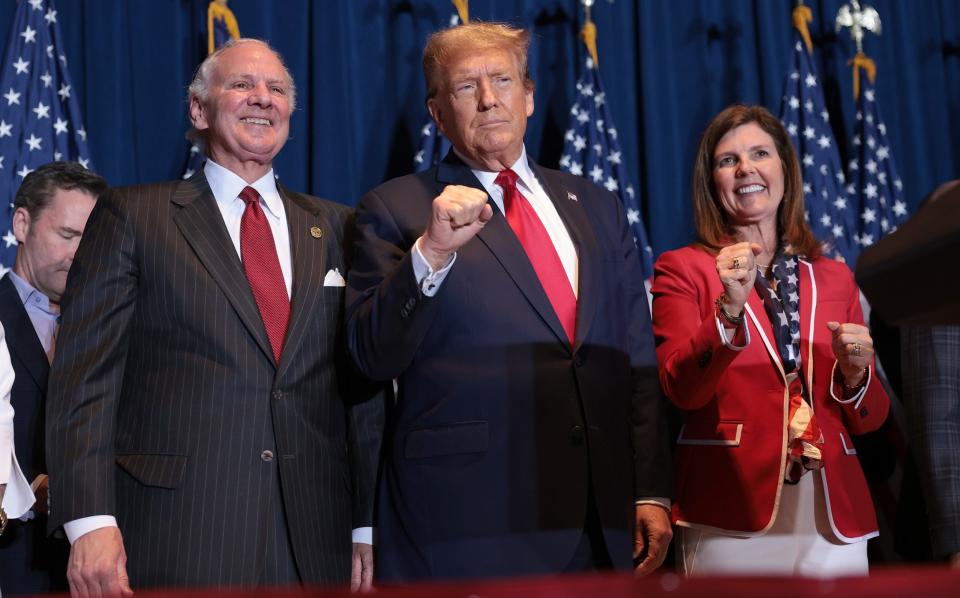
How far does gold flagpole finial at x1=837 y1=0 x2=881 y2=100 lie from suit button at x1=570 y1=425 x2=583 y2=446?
9.42 feet

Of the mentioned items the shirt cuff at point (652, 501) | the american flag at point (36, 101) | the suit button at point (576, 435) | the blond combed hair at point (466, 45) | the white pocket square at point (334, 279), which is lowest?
the shirt cuff at point (652, 501)

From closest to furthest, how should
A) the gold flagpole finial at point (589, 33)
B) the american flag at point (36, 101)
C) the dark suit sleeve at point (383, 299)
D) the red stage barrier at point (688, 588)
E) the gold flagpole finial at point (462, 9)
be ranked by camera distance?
the red stage barrier at point (688, 588)
the dark suit sleeve at point (383, 299)
the american flag at point (36, 101)
the gold flagpole finial at point (462, 9)
the gold flagpole finial at point (589, 33)

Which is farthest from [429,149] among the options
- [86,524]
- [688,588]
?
[688,588]

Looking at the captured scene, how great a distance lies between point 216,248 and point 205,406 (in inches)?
13.5

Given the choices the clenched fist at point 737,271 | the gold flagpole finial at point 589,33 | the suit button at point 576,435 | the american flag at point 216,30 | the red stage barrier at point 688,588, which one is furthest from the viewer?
the gold flagpole finial at point 589,33

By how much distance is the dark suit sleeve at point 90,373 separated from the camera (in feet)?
7.04

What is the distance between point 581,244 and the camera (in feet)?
7.84

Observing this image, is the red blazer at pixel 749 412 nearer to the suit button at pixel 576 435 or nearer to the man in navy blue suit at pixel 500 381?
the man in navy blue suit at pixel 500 381

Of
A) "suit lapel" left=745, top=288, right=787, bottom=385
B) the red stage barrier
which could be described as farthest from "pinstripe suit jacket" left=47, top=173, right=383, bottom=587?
the red stage barrier

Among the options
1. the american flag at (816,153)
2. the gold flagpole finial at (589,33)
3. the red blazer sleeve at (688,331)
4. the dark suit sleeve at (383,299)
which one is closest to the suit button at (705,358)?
the red blazer sleeve at (688,331)

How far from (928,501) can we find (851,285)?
0.56 metres

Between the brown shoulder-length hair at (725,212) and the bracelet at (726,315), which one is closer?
the bracelet at (726,315)

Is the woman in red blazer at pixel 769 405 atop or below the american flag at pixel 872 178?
below

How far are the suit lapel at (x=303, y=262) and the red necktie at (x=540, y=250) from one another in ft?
1.39
